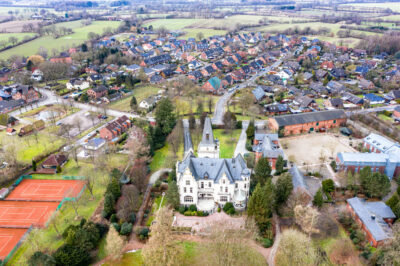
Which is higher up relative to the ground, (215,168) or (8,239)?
(215,168)

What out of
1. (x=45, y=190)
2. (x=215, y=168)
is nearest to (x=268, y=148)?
(x=215, y=168)

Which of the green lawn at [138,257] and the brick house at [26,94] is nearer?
the green lawn at [138,257]

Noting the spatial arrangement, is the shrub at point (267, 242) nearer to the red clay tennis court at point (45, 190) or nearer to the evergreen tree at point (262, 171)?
the evergreen tree at point (262, 171)

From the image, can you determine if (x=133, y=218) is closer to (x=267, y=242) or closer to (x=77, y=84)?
(x=267, y=242)

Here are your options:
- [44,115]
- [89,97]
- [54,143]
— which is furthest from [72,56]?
[54,143]

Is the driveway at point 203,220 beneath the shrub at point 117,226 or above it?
beneath

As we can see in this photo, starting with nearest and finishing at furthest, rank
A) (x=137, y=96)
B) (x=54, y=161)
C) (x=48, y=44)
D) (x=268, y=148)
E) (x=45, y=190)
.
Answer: (x=45, y=190)
(x=54, y=161)
(x=268, y=148)
(x=137, y=96)
(x=48, y=44)

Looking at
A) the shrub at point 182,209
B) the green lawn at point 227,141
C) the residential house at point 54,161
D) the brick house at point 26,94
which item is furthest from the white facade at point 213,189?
the brick house at point 26,94

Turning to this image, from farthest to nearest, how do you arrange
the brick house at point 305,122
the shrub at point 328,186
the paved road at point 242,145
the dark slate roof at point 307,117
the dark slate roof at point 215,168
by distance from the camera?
the dark slate roof at point 307,117, the brick house at point 305,122, the paved road at point 242,145, the shrub at point 328,186, the dark slate roof at point 215,168
